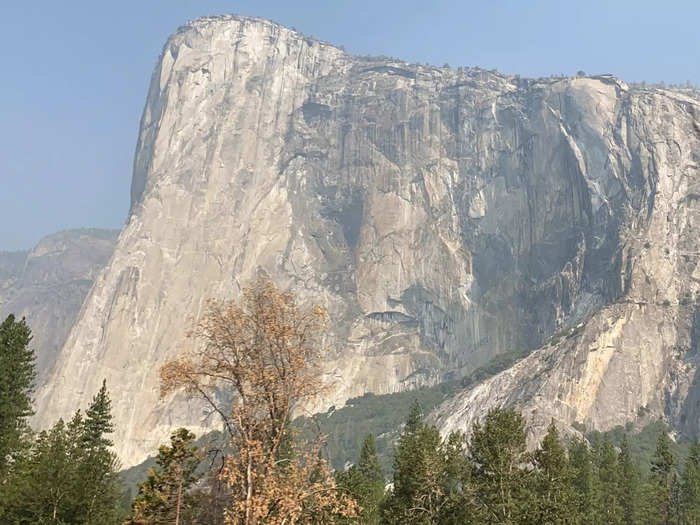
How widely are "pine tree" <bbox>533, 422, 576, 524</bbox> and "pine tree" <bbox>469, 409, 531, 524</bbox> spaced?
854 mm

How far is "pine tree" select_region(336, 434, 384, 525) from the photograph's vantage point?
49.4m

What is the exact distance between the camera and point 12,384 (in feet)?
162

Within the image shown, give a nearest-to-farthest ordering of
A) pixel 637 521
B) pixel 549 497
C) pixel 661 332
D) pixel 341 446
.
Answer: pixel 549 497
pixel 637 521
pixel 661 332
pixel 341 446

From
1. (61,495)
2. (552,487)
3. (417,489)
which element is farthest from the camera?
(552,487)

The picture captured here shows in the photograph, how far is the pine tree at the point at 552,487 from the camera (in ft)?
124

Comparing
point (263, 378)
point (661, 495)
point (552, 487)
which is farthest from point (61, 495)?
point (661, 495)

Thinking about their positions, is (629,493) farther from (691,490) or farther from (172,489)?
(172,489)

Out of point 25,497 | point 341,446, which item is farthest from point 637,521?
point 341,446

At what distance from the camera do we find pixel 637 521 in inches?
2707

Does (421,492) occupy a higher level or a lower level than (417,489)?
lower

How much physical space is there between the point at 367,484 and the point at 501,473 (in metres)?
25.8

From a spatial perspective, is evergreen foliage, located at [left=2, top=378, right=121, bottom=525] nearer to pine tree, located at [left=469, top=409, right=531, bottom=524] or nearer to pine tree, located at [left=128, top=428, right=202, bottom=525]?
pine tree, located at [left=128, top=428, right=202, bottom=525]

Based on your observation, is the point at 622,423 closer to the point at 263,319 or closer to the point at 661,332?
the point at 661,332

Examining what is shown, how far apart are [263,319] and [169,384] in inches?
138
